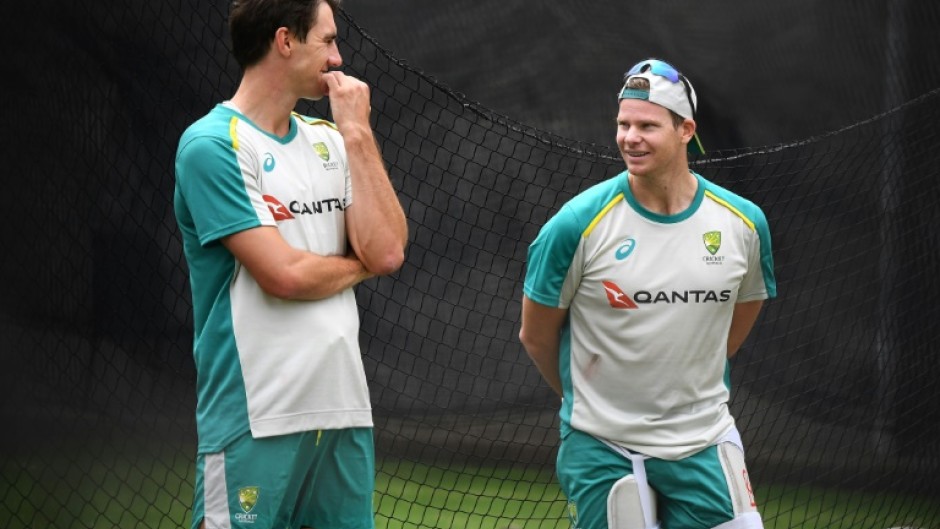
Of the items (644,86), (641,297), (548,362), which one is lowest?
(548,362)

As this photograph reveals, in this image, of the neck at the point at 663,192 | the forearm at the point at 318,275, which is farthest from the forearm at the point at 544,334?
the forearm at the point at 318,275

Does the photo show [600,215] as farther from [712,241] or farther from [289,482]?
[289,482]

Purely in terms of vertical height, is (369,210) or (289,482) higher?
(369,210)

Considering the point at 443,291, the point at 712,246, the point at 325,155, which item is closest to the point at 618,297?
the point at 712,246

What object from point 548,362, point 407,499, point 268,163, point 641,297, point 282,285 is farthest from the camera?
point 407,499

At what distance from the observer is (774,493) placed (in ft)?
18.4

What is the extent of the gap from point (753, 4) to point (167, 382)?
2696mm

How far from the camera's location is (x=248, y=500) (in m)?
2.73

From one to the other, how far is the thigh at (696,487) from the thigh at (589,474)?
0.08 metres

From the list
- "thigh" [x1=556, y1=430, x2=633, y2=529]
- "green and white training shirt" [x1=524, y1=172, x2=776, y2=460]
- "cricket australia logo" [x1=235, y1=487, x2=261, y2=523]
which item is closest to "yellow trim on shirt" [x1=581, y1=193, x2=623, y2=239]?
"green and white training shirt" [x1=524, y1=172, x2=776, y2=460]

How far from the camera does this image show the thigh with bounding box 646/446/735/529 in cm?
326

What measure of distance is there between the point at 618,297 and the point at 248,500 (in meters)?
1.00

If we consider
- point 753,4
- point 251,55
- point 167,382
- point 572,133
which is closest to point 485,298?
point 572,133

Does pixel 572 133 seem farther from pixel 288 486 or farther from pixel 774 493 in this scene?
pixel 288 486
